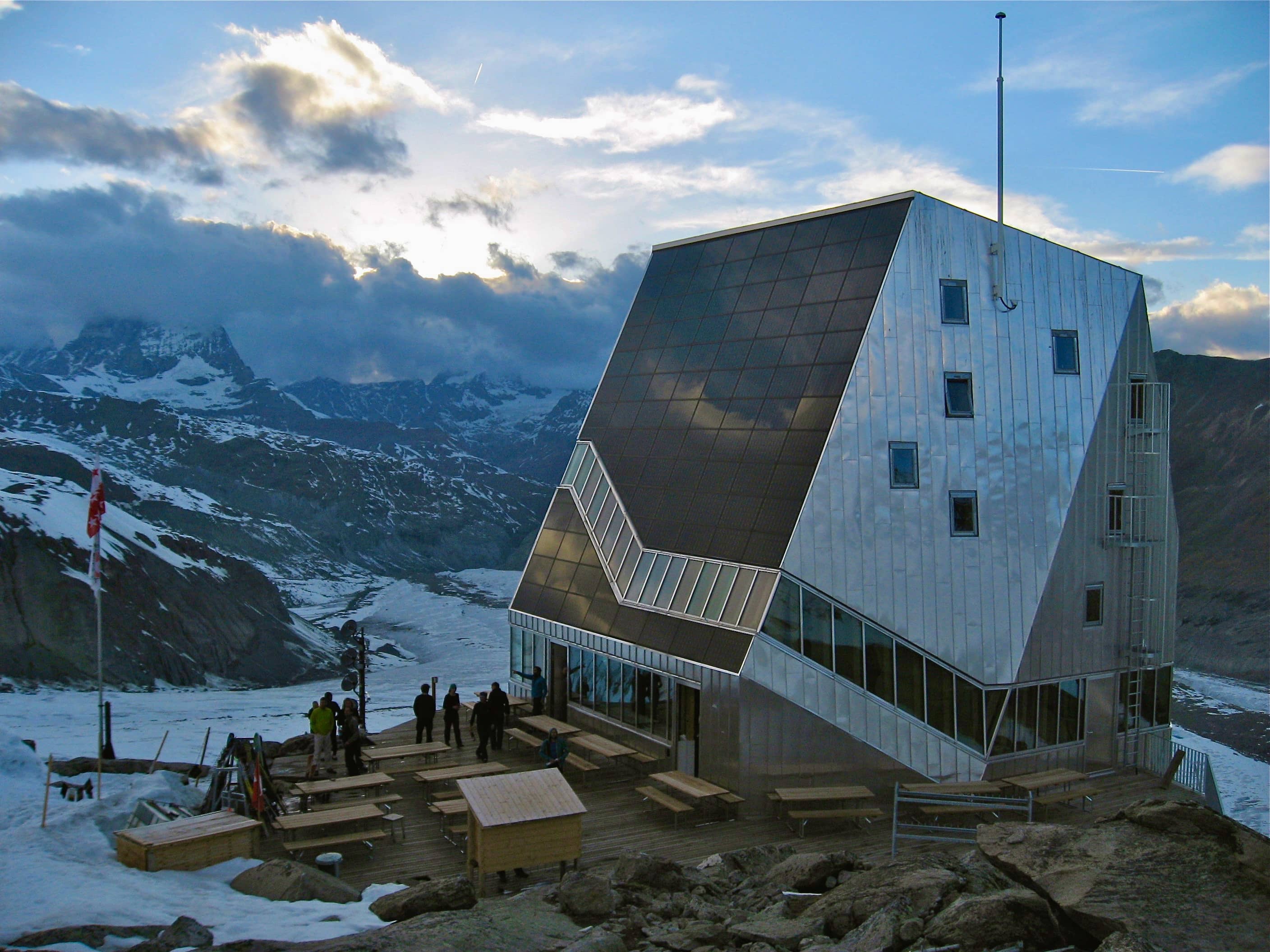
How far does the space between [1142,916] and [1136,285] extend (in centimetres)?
1945

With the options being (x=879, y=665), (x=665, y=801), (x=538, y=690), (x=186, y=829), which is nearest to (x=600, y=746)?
(x=665, y=801)

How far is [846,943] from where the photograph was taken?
376 inches

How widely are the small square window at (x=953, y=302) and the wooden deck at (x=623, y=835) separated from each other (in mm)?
10875

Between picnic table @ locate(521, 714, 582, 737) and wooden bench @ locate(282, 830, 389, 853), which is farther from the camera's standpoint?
picnic table @ locate(521, 714, 582, 737)

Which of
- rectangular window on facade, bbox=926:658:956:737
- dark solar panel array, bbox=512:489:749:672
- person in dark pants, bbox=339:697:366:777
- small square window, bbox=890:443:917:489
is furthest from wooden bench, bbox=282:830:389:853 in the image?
small square window, bbox=890:443:917:489

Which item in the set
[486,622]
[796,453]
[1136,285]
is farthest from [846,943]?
[486,622]

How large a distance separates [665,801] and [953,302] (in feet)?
43.0

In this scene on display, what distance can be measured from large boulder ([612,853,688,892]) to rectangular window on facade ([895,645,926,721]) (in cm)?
825

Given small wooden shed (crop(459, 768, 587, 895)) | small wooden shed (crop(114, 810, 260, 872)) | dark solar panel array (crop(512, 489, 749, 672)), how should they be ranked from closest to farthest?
small wooden shed (crop(114, 810, 260, 872)), small wooden shed (crop(459, 768, 587, 895)), dark solar panel array (crop(512, 489, 749, 672))

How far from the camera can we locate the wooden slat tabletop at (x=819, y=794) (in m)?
18.3

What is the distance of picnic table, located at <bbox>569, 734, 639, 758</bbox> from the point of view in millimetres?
21328

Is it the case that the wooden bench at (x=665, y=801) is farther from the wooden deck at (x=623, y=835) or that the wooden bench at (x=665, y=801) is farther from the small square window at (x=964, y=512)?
the small square window at (x=964, y=512)

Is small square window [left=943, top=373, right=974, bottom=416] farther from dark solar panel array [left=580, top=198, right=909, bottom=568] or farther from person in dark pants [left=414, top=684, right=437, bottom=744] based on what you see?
person in dark pants [left=414, top=684, right=437, bottom=744]

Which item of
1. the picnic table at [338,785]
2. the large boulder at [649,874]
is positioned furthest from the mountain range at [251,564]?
the large boulder at [649,874]
